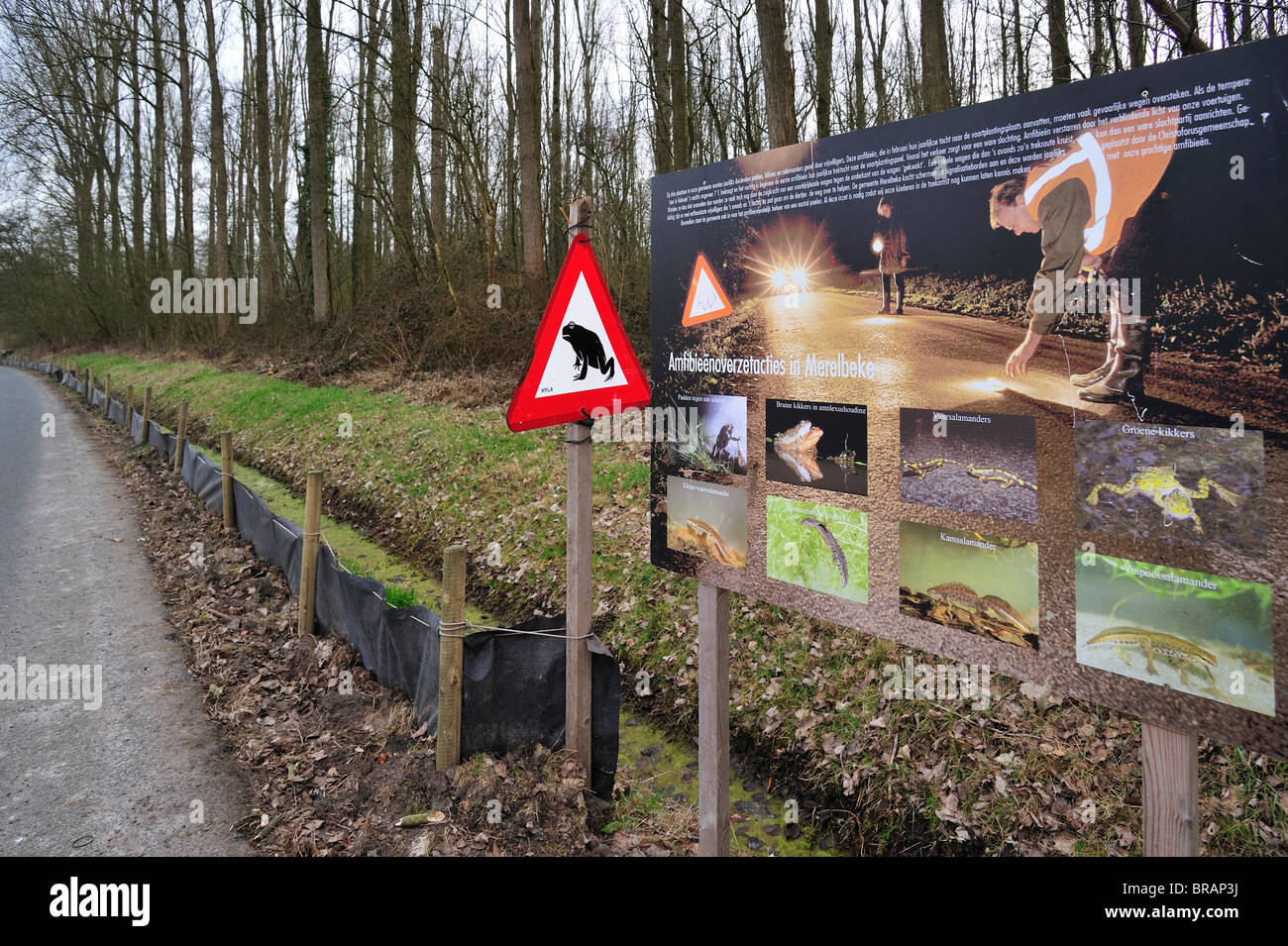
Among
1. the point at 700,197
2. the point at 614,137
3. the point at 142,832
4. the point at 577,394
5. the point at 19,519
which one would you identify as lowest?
the point at 142,832

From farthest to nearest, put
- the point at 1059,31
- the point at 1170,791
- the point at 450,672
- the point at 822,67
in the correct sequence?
the point at 822,67
the point at 1059,31
the point at 450,672
the point at 1170,791

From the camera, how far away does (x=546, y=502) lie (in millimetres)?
8930

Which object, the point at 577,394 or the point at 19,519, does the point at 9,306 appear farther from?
the point at 577,394

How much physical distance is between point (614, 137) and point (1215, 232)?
2323cm

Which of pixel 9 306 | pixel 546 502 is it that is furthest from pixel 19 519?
pixel 9 306

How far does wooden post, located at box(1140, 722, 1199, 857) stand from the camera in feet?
6.79

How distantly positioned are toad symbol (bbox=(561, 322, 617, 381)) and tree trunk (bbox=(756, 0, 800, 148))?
4393mm

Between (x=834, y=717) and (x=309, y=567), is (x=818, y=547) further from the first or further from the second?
(x=309, y=567)

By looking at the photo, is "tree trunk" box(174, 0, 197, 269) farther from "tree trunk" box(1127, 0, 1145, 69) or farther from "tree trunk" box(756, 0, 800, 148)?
"tree trunk" box(1127, 0, 1145, 69)

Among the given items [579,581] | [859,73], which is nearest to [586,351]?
[579,581]

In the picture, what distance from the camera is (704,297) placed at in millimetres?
3260

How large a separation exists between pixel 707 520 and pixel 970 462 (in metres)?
1.19

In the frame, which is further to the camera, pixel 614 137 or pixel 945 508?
pixel 614 137

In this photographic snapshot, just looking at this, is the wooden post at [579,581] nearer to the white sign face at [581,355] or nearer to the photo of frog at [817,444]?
the white sign face at [581,355]
